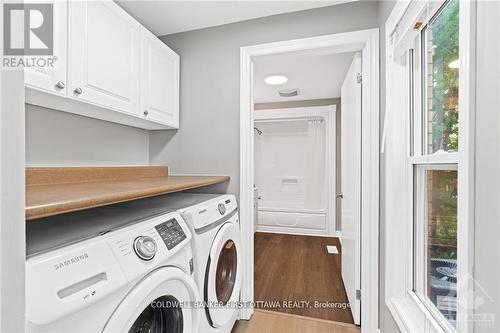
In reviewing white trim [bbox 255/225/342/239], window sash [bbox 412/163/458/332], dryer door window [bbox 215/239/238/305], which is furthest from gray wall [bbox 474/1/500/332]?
white trim [bbox 255/225/342/239]

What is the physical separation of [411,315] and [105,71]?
6.40ft

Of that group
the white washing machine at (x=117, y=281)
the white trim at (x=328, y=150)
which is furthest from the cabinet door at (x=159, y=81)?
the white trim at (x=328, y=150)

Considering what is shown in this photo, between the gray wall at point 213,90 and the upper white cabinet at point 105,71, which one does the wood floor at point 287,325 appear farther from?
the upper white cabinet at point 105,71

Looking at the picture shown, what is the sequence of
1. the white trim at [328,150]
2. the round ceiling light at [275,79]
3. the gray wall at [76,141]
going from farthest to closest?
the white trim at [328,150], the round ceiling light at [275,79], the gray wall at [76,141]

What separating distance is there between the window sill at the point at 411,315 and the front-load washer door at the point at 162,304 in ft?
3.08

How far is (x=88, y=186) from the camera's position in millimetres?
1282

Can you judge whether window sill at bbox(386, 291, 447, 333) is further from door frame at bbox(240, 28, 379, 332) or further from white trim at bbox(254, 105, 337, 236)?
white trim at bbox(254, 105, 337, 236)

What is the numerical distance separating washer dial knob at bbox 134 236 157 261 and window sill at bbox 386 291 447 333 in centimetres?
111

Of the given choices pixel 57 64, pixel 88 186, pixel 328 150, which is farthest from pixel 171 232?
pixel 328 150

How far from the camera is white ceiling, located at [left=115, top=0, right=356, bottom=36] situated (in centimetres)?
163

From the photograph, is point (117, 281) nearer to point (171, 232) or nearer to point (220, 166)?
point (171, 232)

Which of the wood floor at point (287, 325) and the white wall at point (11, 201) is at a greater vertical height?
the white wall at point (11, 201)

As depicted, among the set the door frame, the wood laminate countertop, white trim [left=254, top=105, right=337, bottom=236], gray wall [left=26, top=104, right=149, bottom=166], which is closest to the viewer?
the wood laminate countertop

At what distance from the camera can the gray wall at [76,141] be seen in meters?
1.31
